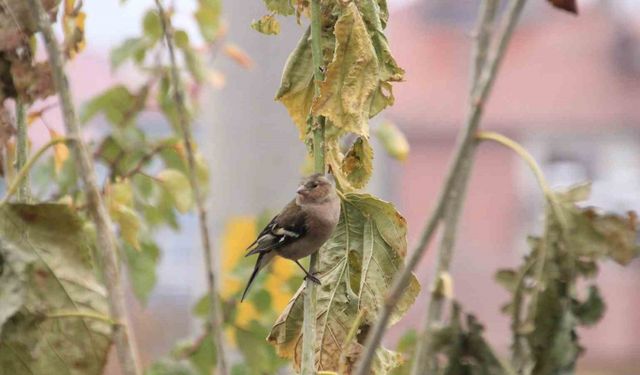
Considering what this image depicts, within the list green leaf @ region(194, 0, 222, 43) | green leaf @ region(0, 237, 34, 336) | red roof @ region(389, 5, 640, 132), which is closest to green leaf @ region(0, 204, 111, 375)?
green leaf @ region(0, 237, 34, 336)

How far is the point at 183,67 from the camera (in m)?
1.65

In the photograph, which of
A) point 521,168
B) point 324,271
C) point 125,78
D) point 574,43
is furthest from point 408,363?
point 574,43

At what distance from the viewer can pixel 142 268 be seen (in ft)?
5.02

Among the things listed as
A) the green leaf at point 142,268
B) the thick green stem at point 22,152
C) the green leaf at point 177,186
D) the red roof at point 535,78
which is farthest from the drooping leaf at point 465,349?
the red roof at point 535,78

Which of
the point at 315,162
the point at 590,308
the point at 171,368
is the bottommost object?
the point at 171,368

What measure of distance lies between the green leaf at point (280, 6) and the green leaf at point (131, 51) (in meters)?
0.84

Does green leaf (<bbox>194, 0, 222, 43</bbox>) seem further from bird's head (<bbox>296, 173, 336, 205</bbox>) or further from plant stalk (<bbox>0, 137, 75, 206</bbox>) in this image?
plant stalk (<bbox>0, 137, 75, 206</bbox>)

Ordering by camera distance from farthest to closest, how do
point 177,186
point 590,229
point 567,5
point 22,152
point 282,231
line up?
1. point 177,186
2. point 282,231
3. point 590,229
4. point 22,152
5. point 567,5

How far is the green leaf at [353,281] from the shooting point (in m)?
0.79

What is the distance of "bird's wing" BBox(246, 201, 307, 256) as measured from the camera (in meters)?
1.04

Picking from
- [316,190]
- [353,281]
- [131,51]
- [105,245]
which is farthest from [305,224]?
[131,51]

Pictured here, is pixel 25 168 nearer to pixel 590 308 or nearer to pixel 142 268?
pixel 590 308

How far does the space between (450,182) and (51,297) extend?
0.29 metres

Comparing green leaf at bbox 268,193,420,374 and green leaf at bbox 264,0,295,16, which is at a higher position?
green leaf at bbox 264,0,295,16
